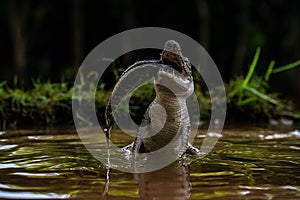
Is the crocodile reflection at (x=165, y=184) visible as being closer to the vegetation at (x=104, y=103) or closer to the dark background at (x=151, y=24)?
the vegetation at (x=104, y=103)

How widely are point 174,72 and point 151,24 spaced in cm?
1037

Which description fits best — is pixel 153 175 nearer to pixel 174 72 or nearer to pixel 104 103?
pixel 174 72

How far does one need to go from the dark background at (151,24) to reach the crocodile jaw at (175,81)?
9691 mm

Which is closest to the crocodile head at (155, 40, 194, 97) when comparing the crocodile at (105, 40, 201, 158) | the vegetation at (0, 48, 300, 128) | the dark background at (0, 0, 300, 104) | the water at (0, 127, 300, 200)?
the crocodile at (105, 40, 201, 158)

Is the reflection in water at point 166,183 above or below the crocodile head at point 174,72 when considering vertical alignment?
below

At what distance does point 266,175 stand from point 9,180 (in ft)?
3.13

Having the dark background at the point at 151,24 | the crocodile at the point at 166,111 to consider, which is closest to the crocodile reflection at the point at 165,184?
the crocodile at the point at 166,111

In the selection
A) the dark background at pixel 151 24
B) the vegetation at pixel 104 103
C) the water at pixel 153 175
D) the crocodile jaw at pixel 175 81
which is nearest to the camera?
the water at pixel 153 175

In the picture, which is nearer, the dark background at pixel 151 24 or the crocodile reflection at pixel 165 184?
the crocodile reflection at pixel 165 184

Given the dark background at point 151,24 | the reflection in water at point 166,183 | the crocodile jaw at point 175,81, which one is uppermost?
the dark background at point 151,24

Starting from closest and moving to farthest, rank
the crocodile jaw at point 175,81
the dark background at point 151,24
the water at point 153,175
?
the water at point 153,175, the crocodile jaw at point 175,81, the dark background at point 151,24

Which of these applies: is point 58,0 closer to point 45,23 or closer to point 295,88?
point 45,23

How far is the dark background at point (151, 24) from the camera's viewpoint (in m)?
12.3

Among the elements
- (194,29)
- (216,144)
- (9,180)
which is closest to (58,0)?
(194,29)
